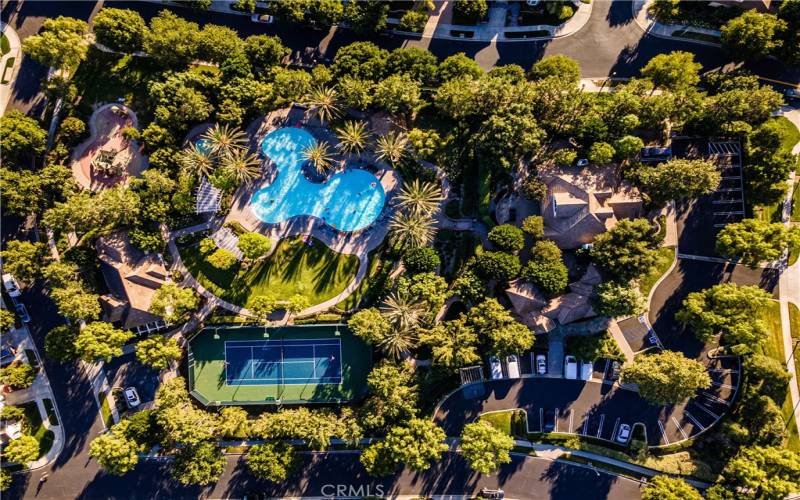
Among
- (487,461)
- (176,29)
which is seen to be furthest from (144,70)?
(487,461)

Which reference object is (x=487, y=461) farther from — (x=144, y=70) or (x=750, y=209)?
(x=144, y=70)

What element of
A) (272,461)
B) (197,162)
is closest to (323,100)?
(197,162)

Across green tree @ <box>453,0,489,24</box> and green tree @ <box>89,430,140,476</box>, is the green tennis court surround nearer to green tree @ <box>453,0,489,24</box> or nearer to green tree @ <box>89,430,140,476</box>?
green tree @ <box>89,430,140,476</box>

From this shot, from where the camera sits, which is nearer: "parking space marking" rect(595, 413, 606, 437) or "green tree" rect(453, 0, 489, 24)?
"parking space marking" rect(595, 413, 606, 437)

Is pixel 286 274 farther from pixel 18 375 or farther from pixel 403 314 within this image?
pixel 18 375

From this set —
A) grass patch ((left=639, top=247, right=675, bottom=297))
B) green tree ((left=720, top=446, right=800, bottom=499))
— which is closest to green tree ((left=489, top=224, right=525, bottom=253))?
grass patch ((left=639, top=247, right=675, bottom=297))

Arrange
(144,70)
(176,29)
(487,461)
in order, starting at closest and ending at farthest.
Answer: (487,461)
(176,29)
(144,70)

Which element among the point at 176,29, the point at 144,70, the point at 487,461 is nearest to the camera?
the point at 487,461

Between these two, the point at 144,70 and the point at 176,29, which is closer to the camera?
the point at 176,29
